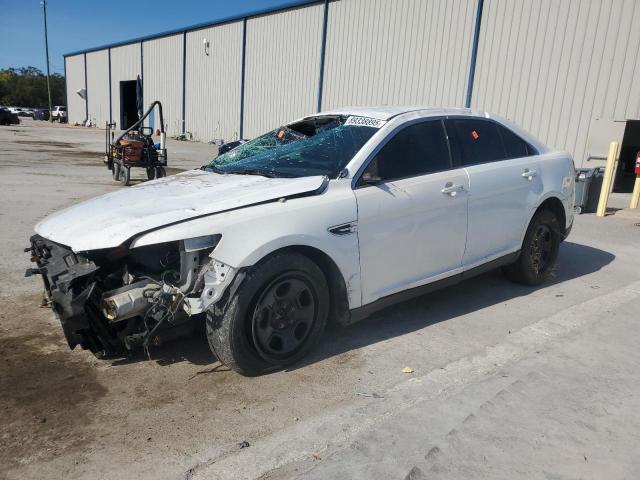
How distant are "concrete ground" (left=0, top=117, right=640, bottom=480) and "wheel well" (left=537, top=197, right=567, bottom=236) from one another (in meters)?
0.98

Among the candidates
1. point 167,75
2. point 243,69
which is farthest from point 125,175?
point 167,75

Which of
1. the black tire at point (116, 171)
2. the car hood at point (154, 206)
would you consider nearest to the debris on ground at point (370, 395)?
the car hood at point (154, 206)

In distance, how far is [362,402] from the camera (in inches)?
A: 121

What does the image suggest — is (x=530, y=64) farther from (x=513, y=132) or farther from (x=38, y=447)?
(x=38, y=447)

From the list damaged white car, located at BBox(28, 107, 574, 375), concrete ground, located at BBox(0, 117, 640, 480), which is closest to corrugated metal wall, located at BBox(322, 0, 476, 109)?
damaged white car, located at BBox(28, 107, 574, 375)

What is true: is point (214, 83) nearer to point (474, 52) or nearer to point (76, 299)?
point (474, 52)

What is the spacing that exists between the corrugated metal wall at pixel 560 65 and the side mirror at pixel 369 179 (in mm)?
9914

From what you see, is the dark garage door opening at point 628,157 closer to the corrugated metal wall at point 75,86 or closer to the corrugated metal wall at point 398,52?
the corrugated metal wall at point 398,52

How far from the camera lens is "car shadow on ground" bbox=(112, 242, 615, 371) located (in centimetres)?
360

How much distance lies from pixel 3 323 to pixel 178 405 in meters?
1.95

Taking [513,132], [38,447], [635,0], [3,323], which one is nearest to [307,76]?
[635,0]

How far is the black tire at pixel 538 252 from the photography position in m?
5.02

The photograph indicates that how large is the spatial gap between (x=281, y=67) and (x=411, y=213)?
19.4 m

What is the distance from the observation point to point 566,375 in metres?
3.43
